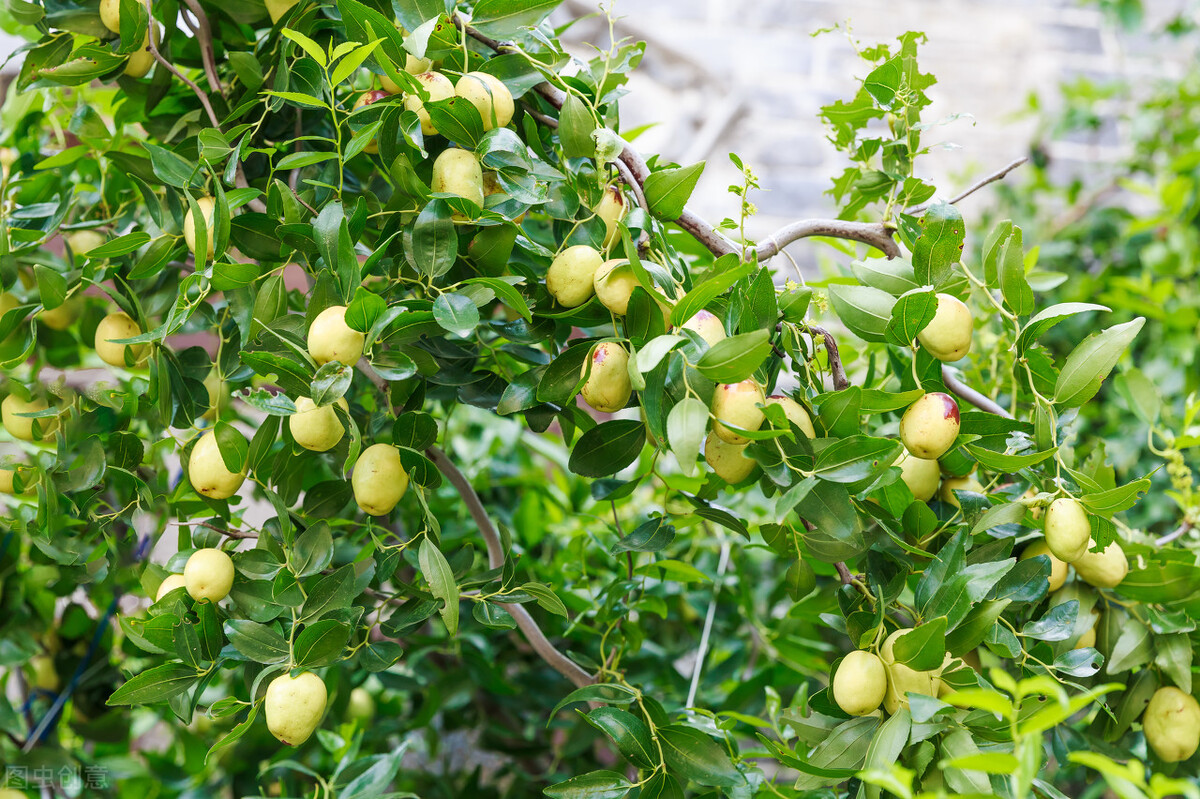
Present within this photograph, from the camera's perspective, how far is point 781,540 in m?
0.49

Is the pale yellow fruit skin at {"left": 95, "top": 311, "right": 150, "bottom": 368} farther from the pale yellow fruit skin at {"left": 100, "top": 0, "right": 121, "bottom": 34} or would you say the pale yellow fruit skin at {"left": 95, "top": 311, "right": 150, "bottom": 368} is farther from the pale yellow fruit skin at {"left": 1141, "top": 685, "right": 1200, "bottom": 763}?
the pale yellow fruit skin at {"left": 1141, "top": 685, "right": 1200, "bottom": 763}

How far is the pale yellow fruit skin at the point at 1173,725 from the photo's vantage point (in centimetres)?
53

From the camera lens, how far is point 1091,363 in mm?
446

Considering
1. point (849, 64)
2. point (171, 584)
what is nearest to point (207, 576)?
point (171, 584)

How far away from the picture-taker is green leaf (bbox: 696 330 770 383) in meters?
0.36

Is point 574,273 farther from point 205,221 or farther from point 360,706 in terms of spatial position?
point 360,706

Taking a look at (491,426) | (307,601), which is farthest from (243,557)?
(491,426)

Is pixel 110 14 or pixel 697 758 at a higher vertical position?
pixel 110 14

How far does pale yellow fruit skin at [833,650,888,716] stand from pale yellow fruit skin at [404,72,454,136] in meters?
0.33

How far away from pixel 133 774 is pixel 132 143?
1.79 ft

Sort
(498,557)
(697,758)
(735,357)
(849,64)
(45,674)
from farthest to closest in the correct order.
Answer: (849,64) < (45,674) < (498,557) < (697,758) < (735,357)

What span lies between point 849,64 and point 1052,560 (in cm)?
170

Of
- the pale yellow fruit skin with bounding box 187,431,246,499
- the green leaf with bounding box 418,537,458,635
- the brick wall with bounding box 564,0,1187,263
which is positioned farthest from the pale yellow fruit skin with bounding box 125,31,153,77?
the brick wall with bounding box 564,0,1187,263

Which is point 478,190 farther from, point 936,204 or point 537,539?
point 537,539
